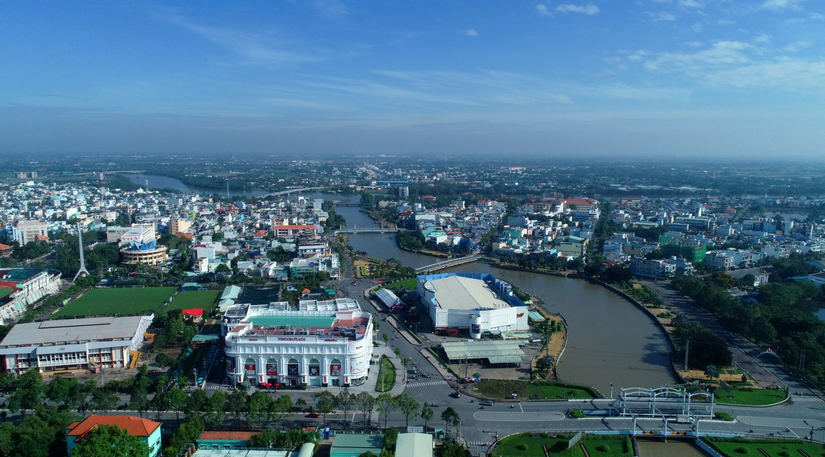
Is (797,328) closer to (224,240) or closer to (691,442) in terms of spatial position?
(691,442)

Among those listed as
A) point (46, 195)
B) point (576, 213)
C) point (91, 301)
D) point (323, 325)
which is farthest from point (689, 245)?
point (46, 195)

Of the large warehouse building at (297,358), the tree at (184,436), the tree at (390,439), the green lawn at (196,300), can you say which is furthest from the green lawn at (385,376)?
the green lawn at (196,300)

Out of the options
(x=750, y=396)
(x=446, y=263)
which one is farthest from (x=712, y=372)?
(x=446, y=263)

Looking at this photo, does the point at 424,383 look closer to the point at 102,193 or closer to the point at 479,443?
the point at 479,443

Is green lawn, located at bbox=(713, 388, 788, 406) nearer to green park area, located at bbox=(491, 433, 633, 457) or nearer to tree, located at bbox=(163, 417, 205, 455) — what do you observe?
green park area, located at bbox=(491, 433, 633, 457)

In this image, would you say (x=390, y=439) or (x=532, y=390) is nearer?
(x=390, y=439)

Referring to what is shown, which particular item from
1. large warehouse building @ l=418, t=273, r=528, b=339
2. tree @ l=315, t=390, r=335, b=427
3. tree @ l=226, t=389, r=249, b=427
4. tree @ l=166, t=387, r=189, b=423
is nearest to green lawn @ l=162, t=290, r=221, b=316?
tree @ l=166, t=387, r=189, b=423

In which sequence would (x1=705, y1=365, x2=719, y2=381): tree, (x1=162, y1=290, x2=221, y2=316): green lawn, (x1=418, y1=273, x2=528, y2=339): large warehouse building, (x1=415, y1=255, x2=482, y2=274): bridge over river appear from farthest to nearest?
(x1=415, y1=255, x2=482, y2=274): bridge over river → (x1=162, y1=290, x2=221, y2=316): green lawn → (x1=418, y1=273, x2=528, y2=339): large warehouse building → (x1=705, y1=365, x2=719, y2=381): tree
